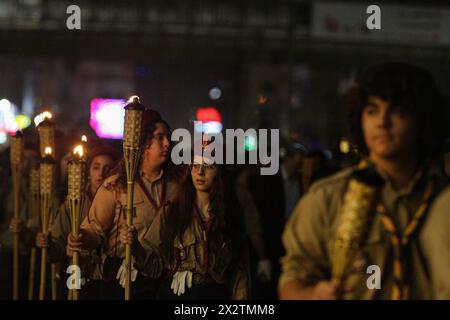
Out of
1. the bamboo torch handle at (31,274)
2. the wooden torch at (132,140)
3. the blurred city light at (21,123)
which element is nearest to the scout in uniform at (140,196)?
the wooden torch at (132,140)

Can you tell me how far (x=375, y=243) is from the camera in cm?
376

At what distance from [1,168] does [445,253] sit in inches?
237

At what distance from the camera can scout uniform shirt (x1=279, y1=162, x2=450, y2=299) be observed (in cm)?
377

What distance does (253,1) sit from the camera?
858 inches

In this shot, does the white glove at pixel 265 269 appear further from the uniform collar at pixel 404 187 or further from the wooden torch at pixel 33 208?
the uniform collar at pixel 404 187

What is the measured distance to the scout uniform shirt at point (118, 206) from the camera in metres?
5.96

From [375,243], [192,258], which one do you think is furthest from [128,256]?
[375,243]

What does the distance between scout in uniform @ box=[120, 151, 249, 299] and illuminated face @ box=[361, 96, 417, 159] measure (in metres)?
2.34

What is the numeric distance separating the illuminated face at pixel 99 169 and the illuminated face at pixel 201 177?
48 centimetres

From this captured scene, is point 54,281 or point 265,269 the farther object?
point 265,269

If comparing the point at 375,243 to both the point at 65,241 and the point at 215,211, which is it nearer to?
the point at 215,211

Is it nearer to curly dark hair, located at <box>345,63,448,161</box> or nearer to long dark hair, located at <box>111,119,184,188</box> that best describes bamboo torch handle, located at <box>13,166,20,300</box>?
long dark hair, located at <box>111,119,184,188</box>

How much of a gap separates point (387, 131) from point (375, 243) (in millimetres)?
406
